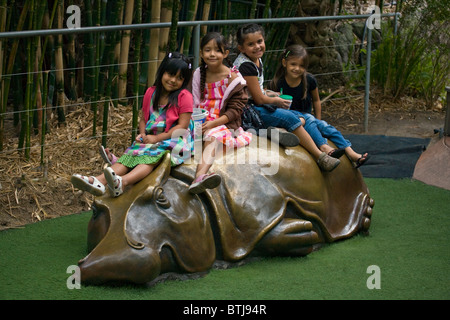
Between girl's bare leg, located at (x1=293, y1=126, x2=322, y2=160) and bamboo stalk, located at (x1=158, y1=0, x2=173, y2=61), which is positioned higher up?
bamboo stalk, located at (x1=158, y1=0, x2=173, y2=61)

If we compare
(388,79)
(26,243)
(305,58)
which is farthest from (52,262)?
(388,79)

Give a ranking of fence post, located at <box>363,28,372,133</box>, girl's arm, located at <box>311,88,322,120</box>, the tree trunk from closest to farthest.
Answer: girl's arm, located at <box>311,88,322,120</box> < fence post, located at <box>363,28,372,133</box> < the tree trunk

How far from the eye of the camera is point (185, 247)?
3400mm

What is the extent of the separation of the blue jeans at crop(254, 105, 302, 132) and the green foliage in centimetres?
371

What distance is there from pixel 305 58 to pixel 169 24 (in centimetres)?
112

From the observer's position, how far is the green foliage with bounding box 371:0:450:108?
295 inches

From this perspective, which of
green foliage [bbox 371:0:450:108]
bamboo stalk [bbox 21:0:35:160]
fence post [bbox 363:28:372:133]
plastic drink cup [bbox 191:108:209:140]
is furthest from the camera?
green foliage [bbox 371:0:450:108]

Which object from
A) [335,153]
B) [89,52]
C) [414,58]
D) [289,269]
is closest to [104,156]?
[289,269]

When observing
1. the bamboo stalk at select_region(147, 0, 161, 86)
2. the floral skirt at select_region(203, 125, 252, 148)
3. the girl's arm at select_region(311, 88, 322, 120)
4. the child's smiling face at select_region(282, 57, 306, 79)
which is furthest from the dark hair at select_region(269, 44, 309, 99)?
the bamboo stalk at select_region(147, 0, 161, 86)

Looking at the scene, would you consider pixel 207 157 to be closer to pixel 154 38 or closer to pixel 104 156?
pixel 104 156

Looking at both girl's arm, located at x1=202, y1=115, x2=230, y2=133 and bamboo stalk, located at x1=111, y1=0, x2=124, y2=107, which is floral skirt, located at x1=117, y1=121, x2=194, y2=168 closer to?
girl's arm, located at x1=202, y1=115, x2=230, y2=133

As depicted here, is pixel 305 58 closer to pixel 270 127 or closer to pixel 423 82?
pixel 270 127

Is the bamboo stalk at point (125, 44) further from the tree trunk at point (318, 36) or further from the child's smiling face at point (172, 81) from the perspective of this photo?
the tree trunk at point (318, 36)

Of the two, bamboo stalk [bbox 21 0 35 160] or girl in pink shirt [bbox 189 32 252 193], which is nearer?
girl in pink shirt [bbox 189 32 252 193]
